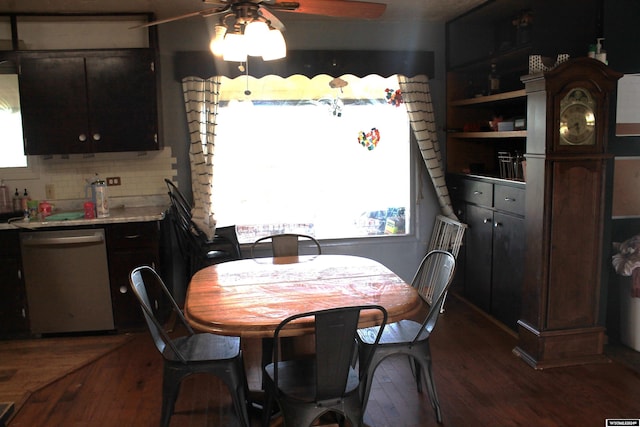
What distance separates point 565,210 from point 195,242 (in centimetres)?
255

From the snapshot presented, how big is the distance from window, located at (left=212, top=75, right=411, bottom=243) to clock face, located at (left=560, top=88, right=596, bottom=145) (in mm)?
1702

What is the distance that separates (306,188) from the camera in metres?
4.59

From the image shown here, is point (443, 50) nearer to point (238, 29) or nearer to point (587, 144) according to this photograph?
point (587, 144)

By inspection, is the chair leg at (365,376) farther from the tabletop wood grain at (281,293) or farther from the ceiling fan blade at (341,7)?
the ceiling fan blade at (341,7)

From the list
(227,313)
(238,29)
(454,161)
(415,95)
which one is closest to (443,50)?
(415,95)

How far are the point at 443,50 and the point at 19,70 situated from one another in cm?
330

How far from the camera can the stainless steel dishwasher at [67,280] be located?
3738 millimetres

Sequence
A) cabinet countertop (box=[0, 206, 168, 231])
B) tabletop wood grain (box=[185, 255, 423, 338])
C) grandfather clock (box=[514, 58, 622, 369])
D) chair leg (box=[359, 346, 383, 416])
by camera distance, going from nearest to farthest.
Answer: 1. tabletop wood grain (box=[185, 255, 423, 338])
2. chair leg (box=[359, 346, 383, 416])
3. grandfather clock (box=[514, 58, 622, 369])
4. cabinet countertop (box=[0, 206, 168, 231])

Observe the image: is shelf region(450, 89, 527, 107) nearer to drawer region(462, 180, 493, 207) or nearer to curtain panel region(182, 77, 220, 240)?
drawer region(462, 180, 493, 207)

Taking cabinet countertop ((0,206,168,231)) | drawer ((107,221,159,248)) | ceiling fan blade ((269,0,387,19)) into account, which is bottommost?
drawer ((107,221,159,248))

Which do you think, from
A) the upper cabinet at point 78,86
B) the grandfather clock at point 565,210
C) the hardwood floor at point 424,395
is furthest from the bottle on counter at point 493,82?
the upper cabinet at point 78,86

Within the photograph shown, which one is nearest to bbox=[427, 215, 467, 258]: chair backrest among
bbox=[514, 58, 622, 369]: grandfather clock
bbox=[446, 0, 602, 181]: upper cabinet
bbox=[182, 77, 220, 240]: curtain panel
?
bbox=[446, 0, 602, 181]: upper cabinet

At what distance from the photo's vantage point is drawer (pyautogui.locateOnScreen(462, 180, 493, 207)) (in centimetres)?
392

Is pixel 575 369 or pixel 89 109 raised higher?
pixel 89 109
